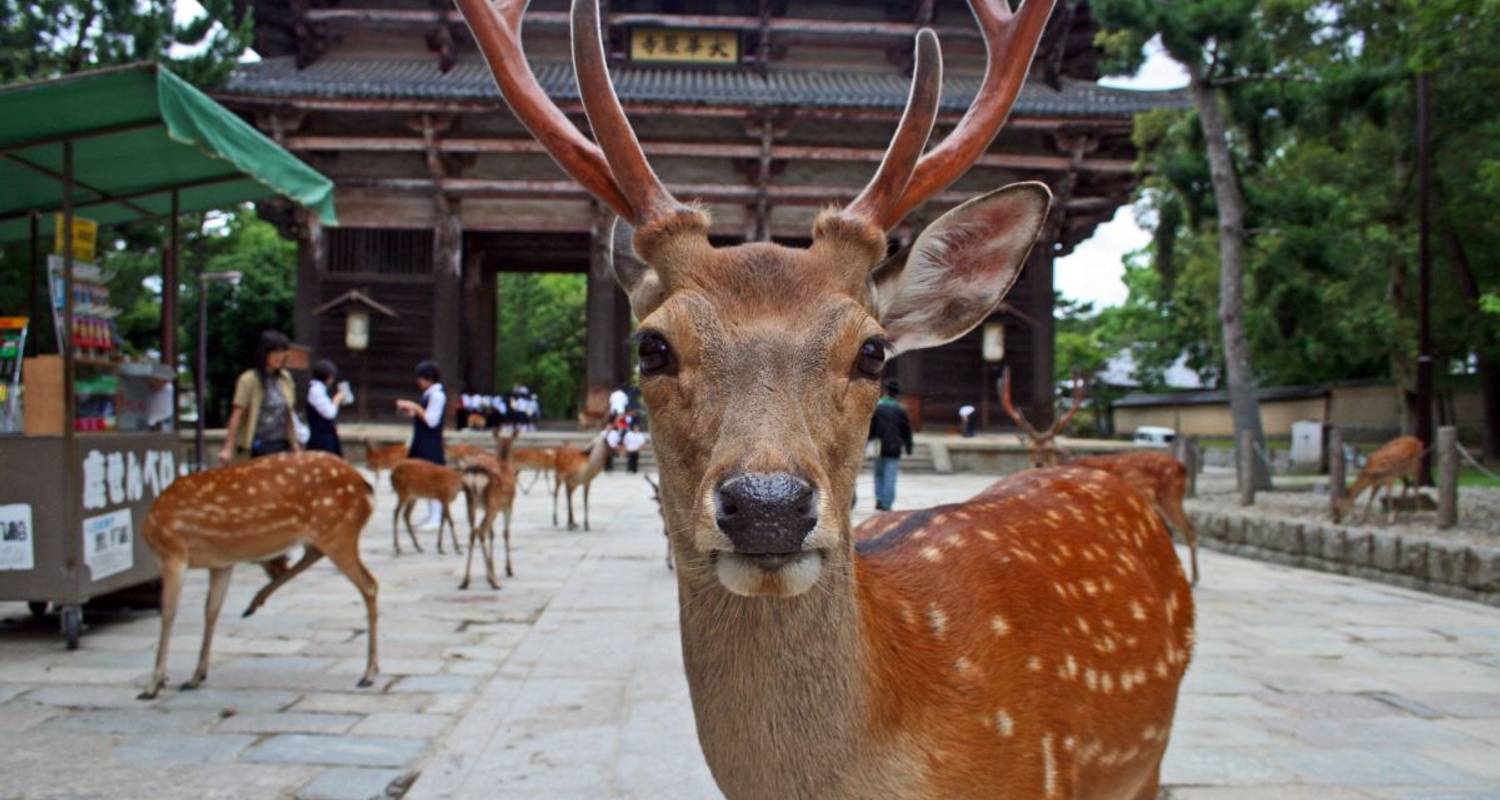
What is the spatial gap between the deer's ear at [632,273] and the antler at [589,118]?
0.19ft

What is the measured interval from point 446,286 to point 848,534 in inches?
724

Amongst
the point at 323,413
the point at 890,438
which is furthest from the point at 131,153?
the point at 890,438

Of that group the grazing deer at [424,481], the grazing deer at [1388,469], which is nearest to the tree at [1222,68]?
the grazing deer at [1388,469]

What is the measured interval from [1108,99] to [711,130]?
7757 millimetres

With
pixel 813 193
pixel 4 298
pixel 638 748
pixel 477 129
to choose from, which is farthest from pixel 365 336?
pixel 638 748

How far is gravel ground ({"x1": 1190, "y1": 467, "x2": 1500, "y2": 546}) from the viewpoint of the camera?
7.96 meters

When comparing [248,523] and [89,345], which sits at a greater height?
[89,345]

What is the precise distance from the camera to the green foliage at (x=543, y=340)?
135ft

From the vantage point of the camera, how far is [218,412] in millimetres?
29391

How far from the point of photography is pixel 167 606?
4.38m

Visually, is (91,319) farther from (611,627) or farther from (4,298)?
(4,298)

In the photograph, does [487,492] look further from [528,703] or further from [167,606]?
[528,703]

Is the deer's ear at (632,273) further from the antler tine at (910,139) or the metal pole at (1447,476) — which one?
the metal pole at (1447,476)

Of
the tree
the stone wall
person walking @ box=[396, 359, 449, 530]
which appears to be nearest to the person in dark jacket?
the stone wall
